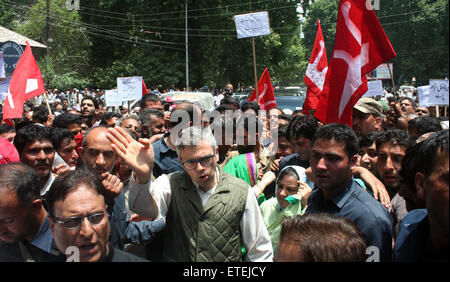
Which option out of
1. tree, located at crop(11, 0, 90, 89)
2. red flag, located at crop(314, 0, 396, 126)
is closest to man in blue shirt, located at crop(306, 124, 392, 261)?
red flag, located at crop(314, 0, 396, 126)

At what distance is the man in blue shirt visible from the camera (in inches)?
84.4

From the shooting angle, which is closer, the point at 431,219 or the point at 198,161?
the point at 431,219

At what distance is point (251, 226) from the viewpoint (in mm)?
2506

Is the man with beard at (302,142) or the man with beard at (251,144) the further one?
the man with beard at (251,144)

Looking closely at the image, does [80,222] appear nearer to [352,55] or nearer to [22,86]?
[352,55]

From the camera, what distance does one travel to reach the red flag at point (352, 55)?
3729 mm

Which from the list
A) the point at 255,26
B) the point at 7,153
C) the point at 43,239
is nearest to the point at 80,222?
the point at 43,239

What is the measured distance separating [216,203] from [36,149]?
70.8 inches

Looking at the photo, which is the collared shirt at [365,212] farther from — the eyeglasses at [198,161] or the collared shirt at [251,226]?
the eyeglasses at [198,161]

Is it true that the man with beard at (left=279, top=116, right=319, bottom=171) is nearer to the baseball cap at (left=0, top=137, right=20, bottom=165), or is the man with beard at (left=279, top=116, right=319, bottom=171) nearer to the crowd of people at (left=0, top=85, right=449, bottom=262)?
the crowd of people at (left=0, top=85, right=449, bottom=262)

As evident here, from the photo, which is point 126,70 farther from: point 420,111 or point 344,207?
point 344,207

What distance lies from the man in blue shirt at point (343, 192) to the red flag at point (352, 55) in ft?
3.62

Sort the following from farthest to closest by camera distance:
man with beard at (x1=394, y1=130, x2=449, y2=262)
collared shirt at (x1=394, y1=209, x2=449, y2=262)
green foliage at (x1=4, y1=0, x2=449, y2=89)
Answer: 1. green foliage at (x1=4, y1=0, x2=449, y2=89)
2. collared shirt at (x1=394, y1=209, x2=449, y2=262)
3. man with beard at (x1=394, y1=130, x2=449, y2=262)

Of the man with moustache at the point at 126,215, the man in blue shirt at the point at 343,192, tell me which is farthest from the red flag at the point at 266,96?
the man with moustache at the point at 126,215
